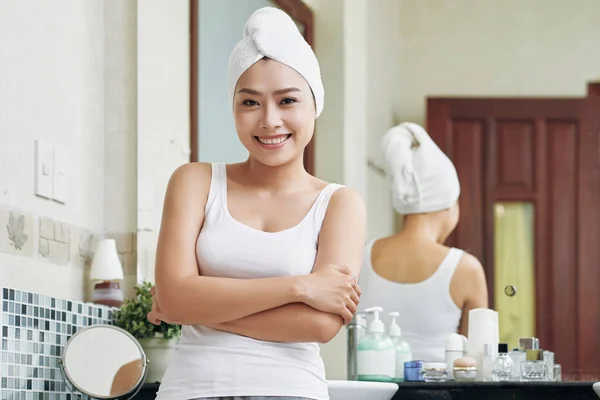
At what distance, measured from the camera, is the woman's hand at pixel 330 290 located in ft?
3.82

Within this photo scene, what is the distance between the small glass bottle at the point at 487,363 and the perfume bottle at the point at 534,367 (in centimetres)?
7

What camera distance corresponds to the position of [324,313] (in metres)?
1.17

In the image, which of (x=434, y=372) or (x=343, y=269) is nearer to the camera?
(x=343, y=269)

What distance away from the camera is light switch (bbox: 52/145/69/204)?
189 centimetres

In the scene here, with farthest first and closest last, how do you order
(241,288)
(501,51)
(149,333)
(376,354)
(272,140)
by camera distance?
(501,51) → (376,354) → (149,333) → (272,140) → (241,288)

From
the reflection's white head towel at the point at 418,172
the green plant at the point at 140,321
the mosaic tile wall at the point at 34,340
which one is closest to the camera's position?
the mosaic tile wall at the point at 34,340

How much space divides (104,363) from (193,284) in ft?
2.36

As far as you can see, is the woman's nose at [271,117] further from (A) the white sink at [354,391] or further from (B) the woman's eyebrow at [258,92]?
(A) the white sink at [354,391]

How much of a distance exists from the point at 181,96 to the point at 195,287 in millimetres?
1162

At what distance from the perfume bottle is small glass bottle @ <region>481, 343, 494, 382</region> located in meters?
0.07

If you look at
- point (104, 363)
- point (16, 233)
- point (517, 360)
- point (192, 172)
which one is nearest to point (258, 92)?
point (192, 172)

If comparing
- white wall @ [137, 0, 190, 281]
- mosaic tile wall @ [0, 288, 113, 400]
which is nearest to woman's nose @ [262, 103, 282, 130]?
mosaic tile wall @ [0, 288, 113, 400]

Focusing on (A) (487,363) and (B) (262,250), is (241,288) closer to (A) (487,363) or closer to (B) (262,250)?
(B) (262,250)

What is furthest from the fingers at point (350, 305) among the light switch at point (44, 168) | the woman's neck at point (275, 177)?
the light switch at point (44, 168)
